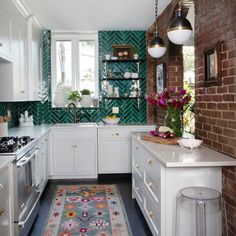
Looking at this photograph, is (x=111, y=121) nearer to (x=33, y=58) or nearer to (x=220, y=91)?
(x=33, y=58)

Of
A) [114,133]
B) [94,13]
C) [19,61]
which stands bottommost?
[114,133]

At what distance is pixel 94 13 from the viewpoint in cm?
448

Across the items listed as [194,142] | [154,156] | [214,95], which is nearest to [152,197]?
[154,156]

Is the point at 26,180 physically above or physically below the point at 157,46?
below

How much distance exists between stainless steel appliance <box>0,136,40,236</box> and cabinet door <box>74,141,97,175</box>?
1.57m

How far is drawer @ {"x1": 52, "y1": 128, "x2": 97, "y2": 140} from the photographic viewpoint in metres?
4.96

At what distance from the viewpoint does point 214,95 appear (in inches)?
105

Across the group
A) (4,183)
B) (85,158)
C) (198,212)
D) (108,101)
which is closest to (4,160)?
(4,183)

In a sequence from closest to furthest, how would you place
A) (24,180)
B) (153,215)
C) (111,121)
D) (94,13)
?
(153,215) < (24,180) < (94,13) < (111,121)

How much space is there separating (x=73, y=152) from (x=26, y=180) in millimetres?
2070

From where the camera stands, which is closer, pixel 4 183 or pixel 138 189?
Result: pixel 4 183

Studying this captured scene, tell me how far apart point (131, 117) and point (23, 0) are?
2.71 metres

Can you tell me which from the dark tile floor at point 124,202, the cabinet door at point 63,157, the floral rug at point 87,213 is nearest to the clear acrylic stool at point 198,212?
the dark tile floor at point 124,202

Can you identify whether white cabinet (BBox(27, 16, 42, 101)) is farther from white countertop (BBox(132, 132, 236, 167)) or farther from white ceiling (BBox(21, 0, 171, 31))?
white countertop (BBox(132, 132, 236, 167))
